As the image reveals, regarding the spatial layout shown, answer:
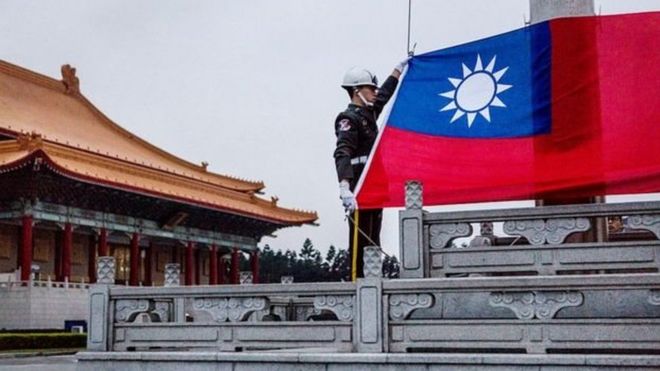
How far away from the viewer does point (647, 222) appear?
712 cm

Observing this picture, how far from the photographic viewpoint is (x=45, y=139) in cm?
2905

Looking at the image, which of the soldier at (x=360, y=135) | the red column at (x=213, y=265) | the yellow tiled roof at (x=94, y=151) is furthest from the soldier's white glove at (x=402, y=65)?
the red column at (x=213, y=265)

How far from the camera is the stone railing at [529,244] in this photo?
7105 millimetres

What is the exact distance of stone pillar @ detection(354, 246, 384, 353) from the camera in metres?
6.41

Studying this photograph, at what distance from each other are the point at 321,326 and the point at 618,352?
78.9 inches

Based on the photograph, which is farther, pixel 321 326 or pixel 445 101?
pixel 445 101

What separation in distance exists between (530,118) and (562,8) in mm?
1299

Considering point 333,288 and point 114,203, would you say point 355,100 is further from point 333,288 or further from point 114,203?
point 114,203

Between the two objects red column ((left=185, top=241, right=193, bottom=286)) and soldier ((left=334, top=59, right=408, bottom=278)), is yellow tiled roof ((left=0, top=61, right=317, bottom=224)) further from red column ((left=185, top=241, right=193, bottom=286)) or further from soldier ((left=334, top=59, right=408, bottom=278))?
soldier ((left=334, top=59, right=408, bottom=278))

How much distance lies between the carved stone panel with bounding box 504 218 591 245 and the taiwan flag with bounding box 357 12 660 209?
22 centimetres

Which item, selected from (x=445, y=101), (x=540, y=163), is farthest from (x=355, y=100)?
(x=540, y=163)

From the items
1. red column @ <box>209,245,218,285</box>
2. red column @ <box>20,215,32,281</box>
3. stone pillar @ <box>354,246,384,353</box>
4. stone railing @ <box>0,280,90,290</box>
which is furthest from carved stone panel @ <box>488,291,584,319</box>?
red column @ <box>209,245,218,285</box>

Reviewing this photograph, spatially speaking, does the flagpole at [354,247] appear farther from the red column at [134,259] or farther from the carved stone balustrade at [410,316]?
the red column at [134,259]

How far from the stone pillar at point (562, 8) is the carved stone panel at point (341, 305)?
3.27 meters
